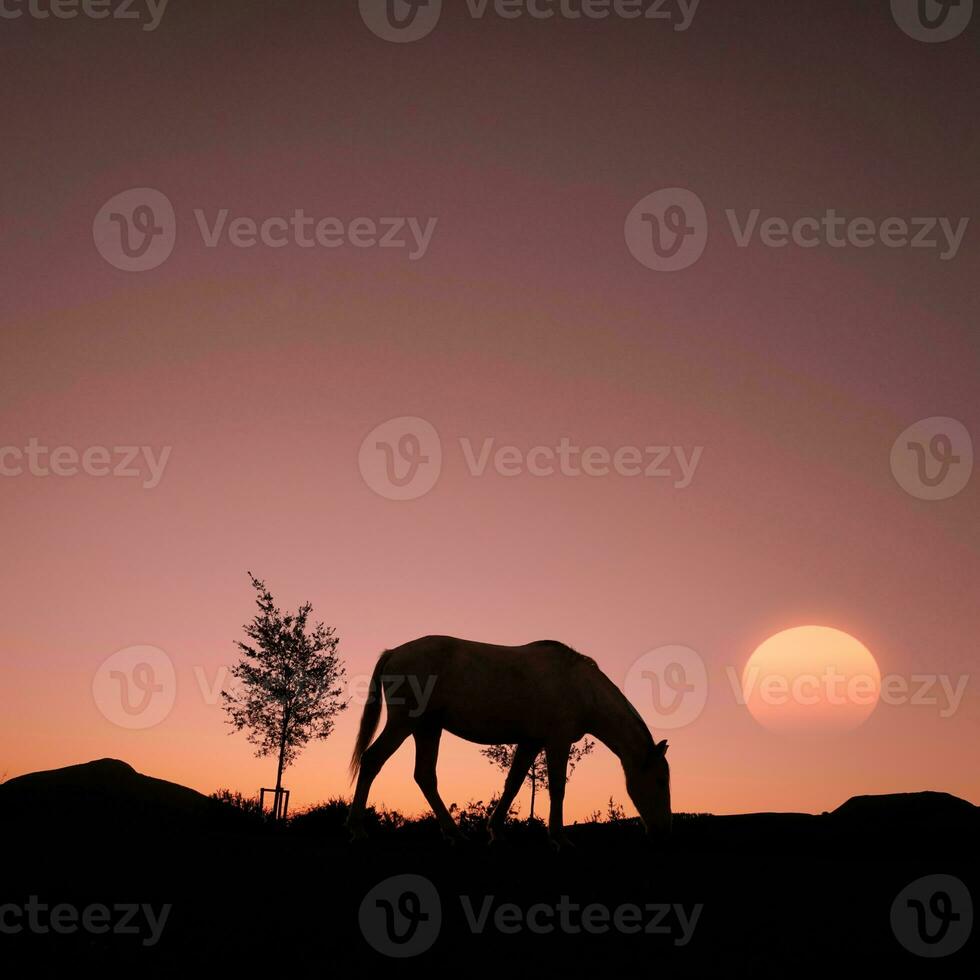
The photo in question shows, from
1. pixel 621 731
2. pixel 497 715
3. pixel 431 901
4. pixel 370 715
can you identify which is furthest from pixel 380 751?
pixel 431 901

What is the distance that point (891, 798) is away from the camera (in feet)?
54.1

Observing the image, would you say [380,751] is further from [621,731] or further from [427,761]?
[621,731]

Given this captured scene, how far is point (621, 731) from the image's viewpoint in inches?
489

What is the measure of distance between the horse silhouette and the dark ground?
7.27 ft

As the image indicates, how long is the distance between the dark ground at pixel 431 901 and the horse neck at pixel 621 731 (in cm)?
238

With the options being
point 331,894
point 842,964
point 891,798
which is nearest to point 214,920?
point 331,894

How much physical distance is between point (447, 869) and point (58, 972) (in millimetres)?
3243

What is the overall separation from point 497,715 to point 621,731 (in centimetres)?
180

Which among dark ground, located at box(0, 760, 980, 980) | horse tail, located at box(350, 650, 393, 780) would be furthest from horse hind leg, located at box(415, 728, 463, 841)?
dark ground, located at box(0, 760, 980, 980)

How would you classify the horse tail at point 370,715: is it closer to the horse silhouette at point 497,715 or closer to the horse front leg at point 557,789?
the horse silhouette at point 497,715

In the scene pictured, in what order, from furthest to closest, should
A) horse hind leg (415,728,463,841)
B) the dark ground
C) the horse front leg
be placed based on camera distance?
1. horse hind leg (415,728,463,841)
2. the horse front leg
3. the dark ground

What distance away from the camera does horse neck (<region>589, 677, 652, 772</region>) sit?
40.7ft

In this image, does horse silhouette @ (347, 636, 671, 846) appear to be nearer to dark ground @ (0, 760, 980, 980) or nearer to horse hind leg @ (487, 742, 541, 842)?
horse hind leg @ (487, 742, 541, 842)

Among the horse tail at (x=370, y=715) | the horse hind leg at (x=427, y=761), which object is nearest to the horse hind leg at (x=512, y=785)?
the horse hind leg at (x=427, y=761)
